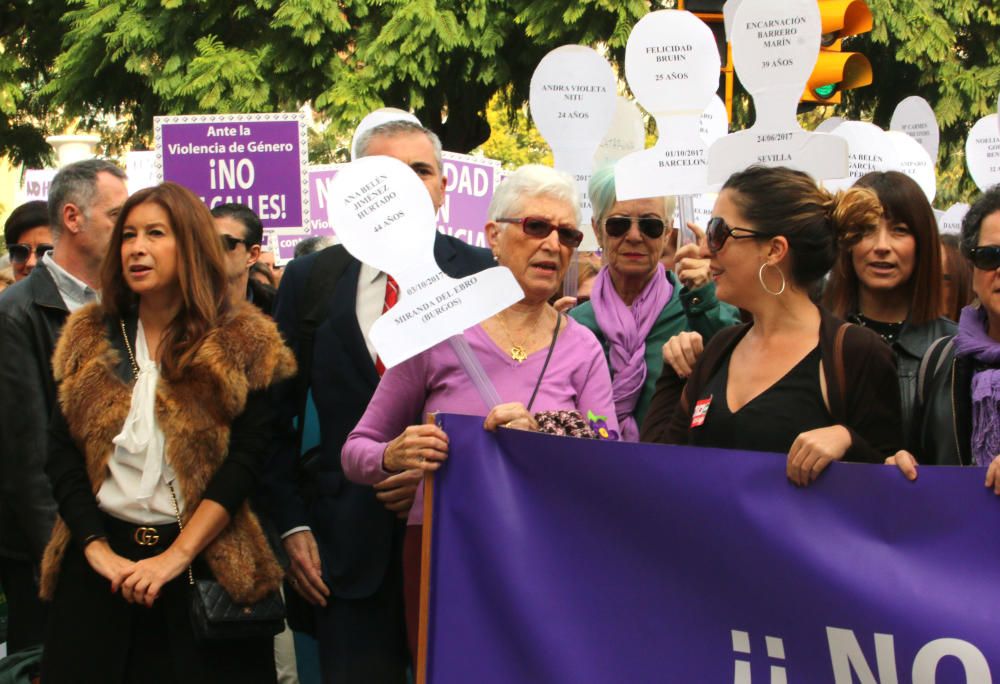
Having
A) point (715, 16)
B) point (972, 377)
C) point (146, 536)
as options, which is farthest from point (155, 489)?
point (715, 16)

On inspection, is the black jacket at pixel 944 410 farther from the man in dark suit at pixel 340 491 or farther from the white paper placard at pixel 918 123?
the white paper placard at pixel 918 123

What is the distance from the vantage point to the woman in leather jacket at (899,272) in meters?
4.53

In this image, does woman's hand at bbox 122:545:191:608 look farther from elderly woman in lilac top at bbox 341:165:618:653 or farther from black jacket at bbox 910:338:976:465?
black jacket at bbox 910:338:976:465

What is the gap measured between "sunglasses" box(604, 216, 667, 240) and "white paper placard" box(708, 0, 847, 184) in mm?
227

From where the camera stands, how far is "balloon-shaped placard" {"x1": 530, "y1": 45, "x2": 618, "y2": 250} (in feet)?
19.1

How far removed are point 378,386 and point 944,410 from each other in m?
1.54

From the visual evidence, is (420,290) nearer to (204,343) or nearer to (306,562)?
(204,343)

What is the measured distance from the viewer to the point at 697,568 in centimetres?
340

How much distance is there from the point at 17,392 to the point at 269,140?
12.0 feet

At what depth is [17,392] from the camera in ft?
16.1

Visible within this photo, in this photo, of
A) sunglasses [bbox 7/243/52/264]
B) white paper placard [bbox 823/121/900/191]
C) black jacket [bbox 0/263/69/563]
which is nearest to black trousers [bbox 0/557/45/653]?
black jacket [bbox 0/263/69/563]

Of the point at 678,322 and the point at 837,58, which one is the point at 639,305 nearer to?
the point at 678,322

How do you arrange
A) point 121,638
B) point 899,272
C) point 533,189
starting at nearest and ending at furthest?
point 533,189, point 121,638, point 899,272

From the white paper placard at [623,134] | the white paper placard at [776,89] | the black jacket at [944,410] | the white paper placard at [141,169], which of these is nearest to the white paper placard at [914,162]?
the white paper placard at [623,134]
